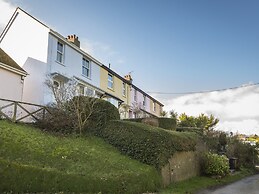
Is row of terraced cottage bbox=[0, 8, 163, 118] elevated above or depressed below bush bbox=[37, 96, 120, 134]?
above

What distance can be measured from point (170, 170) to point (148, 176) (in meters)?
3.01

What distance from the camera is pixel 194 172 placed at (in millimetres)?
20094

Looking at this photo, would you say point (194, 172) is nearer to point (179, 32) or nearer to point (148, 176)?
point (148, 176)

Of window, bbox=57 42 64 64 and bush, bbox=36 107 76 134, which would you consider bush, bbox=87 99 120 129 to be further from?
window, bbox=57 42 64 64

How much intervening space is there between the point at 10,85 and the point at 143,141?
10629mm

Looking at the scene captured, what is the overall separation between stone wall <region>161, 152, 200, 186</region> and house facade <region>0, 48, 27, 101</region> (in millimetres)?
11754

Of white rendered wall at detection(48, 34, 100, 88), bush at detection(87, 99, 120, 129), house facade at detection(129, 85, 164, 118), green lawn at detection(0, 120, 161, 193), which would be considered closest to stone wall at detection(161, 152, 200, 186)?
green lawn at detection(0, 120, 161, 193)

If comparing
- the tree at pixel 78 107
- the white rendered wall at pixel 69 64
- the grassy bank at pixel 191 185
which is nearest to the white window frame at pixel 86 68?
the white rendered wall at pixel 69 64

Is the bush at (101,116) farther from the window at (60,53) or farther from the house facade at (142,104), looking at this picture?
the house facade at (142,104)

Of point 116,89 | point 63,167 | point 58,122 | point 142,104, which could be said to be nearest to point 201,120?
point 142,104

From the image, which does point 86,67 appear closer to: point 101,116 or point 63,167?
point 101,116

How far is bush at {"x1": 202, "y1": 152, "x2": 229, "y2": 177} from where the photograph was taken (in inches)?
830

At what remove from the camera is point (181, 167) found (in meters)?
17.9

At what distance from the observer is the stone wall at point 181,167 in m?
16.0
